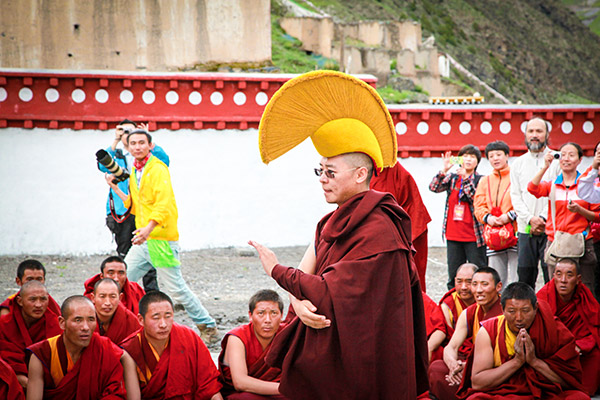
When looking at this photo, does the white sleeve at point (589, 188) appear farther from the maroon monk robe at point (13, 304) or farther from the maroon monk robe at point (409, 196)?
the maroon monk robe at point (13, 304)

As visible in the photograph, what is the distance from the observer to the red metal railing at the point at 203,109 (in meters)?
9.01

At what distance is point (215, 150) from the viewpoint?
9492mm

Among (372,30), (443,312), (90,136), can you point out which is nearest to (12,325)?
(443,312)

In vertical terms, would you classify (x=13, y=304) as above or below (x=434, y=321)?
above

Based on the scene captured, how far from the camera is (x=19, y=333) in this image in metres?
4.39

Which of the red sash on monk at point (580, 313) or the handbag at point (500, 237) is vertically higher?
the handbag at point (500, 237)

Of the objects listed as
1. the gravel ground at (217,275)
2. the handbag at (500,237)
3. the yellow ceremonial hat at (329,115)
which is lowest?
the gravel ground at (217,275)

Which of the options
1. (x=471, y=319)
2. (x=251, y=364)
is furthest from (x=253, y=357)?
(x=471, y=319)

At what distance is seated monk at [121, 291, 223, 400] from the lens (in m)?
4.09

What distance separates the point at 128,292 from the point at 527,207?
10.3 ft

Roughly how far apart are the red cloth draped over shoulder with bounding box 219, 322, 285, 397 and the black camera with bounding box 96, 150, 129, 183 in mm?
2108

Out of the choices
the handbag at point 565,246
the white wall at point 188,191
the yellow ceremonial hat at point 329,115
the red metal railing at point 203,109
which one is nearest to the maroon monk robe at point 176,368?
the yellow ceremonial hat at point 329,115

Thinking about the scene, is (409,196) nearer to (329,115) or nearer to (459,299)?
(459,299)

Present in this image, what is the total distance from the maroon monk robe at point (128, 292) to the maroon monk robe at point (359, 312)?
107 inches
